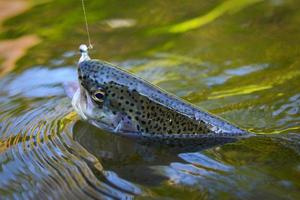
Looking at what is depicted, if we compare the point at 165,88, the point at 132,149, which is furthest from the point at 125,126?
the point at 165,88

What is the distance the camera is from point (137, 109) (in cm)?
302

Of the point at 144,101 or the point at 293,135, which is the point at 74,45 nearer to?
the point at 144,101

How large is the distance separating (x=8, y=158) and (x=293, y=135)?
4.91 ft

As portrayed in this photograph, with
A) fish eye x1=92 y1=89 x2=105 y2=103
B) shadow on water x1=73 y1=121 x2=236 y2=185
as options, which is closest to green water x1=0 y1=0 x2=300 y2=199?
shadow on water x1=73 y1=121 x2=236 y2=185

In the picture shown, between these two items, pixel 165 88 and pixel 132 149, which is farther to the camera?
pixel 165 88

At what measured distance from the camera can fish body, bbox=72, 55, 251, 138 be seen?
118 inches

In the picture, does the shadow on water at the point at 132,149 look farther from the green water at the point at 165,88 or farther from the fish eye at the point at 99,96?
the fish eye at the point at 99,96

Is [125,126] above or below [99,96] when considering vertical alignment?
below

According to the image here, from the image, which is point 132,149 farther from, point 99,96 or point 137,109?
point 99,96

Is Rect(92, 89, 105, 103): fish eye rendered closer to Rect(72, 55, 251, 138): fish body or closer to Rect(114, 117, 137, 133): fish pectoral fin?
Rect(72, 55, 251, 138): fish body

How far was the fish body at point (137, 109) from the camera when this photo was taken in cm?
300

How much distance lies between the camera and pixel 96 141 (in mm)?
3137

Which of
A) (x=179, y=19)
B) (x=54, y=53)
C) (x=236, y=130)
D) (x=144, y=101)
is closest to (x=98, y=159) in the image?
(x=144, y=101)

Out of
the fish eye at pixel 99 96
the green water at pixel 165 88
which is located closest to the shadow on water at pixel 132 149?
the green water at pixel 165 88
